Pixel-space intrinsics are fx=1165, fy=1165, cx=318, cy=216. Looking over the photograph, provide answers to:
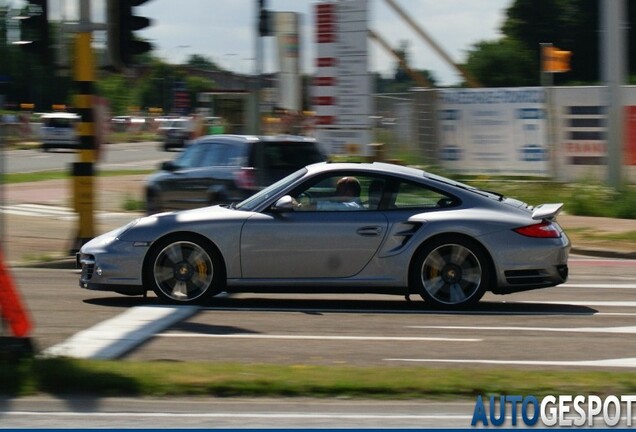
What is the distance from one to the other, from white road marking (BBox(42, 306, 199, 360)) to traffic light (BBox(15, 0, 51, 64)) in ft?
17.1

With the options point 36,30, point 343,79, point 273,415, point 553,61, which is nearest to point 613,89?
point 553,61

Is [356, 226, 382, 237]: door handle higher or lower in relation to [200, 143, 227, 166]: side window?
lower

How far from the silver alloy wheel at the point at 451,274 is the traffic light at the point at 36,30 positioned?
256 inches

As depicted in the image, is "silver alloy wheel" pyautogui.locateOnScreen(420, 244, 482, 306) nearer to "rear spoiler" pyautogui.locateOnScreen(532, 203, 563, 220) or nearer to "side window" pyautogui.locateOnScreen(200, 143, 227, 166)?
"rear spoiler" pyautogui.locateOnScreen(532, 203, 563, 220)

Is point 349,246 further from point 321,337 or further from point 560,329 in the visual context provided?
point 560,329

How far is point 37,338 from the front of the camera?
372 inches

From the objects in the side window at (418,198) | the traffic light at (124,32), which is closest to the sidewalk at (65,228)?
the traffic light at (124,32)

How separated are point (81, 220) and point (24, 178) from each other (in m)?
21.2

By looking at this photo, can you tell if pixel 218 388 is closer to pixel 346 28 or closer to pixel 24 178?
pixel 346 28

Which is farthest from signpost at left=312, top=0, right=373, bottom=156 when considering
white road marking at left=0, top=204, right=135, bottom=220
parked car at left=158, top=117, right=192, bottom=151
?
parked car at left=158, top=117, right=192, bottom=151

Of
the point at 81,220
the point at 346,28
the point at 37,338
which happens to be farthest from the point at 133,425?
the point at 346,28

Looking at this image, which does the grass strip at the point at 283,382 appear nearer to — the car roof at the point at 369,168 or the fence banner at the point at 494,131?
the car roof at the point at 369,168

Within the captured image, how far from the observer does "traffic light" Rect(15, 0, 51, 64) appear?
14636 millimetres

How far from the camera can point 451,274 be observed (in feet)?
36.4
